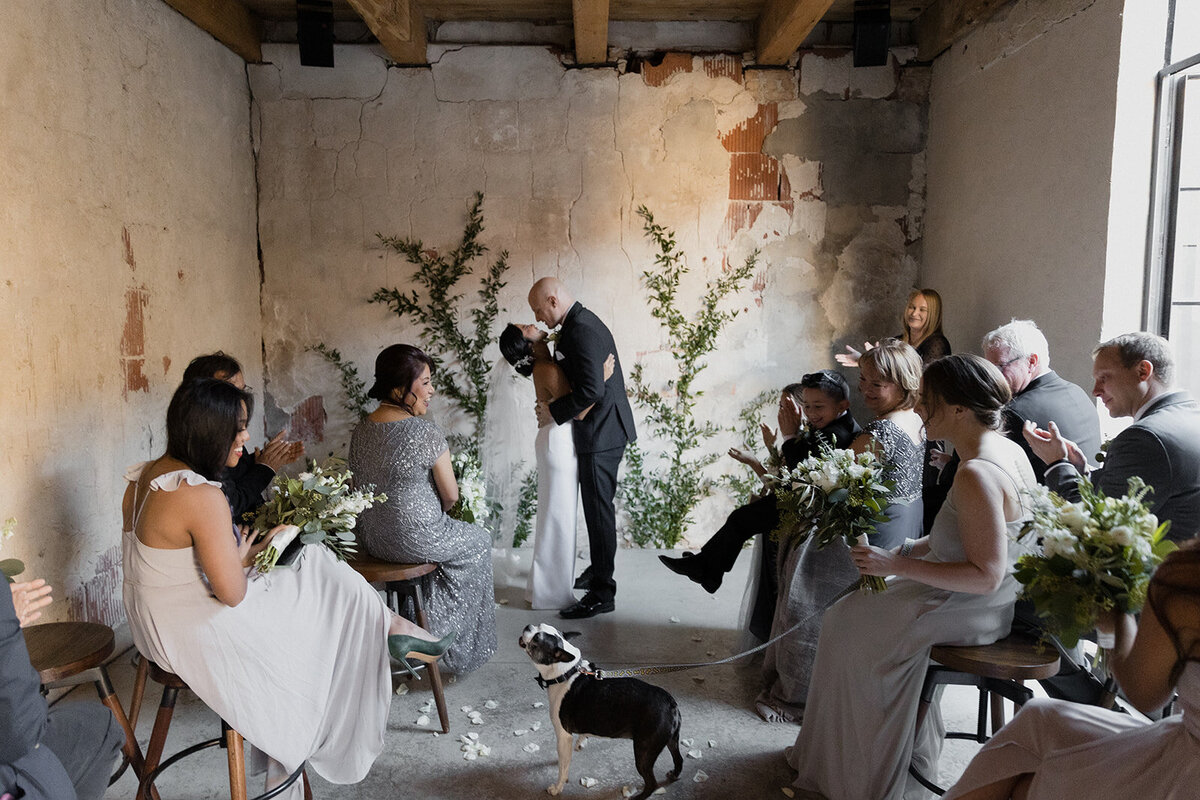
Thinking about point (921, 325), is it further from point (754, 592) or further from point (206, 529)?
point (206, 529)

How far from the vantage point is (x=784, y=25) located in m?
4.98

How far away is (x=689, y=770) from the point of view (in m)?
3.18

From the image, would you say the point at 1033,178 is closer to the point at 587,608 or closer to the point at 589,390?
the point at 589,390

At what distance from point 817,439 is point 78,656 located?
279cm

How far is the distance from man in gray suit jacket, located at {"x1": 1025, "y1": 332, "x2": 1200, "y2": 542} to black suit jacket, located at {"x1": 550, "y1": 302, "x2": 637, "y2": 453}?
7.39 feet

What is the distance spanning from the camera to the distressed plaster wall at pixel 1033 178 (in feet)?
12.8

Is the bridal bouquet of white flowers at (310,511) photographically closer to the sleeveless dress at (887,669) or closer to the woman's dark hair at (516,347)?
the sleeveless dress at (887,669)

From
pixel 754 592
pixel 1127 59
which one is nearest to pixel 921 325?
pixel 1127 59

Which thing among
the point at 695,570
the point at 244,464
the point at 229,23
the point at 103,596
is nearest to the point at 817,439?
the point at 695,570

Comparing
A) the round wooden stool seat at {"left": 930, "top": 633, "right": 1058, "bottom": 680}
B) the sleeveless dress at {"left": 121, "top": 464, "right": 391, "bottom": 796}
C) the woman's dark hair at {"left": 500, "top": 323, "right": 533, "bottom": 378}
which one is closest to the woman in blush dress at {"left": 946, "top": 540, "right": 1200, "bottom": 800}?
the round wooden stool seat at {"left": 930, "top": 633, "right": 1058, "bottom": 680}

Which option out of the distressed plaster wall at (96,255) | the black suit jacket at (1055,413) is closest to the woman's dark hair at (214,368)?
the distressed plaster wall at (96,255)

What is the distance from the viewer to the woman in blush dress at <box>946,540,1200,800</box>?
173 centimetres

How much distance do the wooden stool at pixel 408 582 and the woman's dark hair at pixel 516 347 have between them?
1.57 m

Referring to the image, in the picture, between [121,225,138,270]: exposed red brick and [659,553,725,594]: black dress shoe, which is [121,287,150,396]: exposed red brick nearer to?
[121,225,138,270]: exposed red brick
